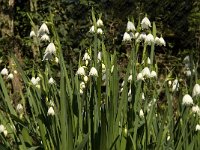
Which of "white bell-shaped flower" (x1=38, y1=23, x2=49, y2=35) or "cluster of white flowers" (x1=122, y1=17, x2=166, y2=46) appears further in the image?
"cluster of white flowers" (x1=122, y1=17, x2=166, y2=46)

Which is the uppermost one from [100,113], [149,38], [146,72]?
[149,38]

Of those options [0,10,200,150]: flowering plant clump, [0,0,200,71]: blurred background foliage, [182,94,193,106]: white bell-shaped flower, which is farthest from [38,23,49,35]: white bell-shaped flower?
[0,0,200,71]: blurred background foliage

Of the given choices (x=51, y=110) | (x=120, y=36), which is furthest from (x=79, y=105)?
(x=120, y=36)

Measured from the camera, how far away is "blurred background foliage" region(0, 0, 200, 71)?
4.98 m

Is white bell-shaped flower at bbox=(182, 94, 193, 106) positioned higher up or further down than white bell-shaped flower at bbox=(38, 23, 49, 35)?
further down

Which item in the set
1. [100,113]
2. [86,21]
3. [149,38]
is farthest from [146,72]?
[86,21]

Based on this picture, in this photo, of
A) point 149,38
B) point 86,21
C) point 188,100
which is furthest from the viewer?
point 86,21

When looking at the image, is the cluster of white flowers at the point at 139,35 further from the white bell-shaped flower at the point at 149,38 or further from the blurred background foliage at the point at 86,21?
the blurred background foliage at the point at 86,21

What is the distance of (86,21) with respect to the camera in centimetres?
546

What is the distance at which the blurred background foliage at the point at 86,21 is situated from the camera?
4.98 metres

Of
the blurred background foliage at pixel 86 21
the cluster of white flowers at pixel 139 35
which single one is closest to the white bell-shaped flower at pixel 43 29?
the cluster of white flowers at pixel 139 35

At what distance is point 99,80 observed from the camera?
1.89 metres

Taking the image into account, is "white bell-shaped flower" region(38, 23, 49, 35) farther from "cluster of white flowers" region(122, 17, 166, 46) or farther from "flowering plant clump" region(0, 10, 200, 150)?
"cluster of white flowers" region(122, 17, 166, 46)

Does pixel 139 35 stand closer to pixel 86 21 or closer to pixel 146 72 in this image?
pixel 146 72
